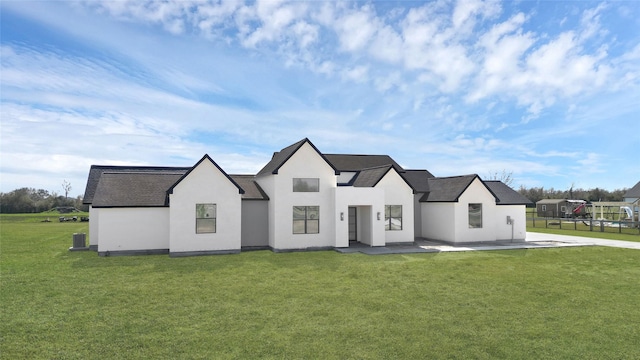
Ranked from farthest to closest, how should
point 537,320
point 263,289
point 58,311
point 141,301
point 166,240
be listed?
point 166,240, point 263,289, point 141,301, point 58,311, point 537,320

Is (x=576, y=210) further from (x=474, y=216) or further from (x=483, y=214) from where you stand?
(x=474, y=216)

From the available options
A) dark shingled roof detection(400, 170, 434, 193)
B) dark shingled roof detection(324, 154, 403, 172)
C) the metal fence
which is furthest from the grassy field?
the metal fence

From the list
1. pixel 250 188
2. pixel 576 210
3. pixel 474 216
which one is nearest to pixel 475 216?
pixel 474 216

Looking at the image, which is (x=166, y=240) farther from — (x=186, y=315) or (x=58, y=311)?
(x=186, y=315)

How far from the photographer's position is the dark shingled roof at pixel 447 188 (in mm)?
24516

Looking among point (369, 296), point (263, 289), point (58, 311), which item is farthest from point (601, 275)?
point (58, 311)

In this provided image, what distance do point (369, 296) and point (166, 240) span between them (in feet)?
44.5

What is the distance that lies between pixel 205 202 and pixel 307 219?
18.9 feet

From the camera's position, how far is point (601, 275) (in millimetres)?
14914

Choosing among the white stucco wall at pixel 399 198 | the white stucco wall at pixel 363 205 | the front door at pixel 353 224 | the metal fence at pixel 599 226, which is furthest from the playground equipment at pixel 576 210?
the white stucco wall at pixel 363 205

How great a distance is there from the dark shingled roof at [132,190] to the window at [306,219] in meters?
7.21

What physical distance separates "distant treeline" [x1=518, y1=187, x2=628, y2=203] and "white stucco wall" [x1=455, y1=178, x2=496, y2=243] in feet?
A: 195

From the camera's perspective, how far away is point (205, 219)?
20.4m

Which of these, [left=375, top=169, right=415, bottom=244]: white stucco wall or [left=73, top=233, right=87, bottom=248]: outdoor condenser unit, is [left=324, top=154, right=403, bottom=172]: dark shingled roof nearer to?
[left=375, top=169, right=415, bottom=244]: white stucco wall
